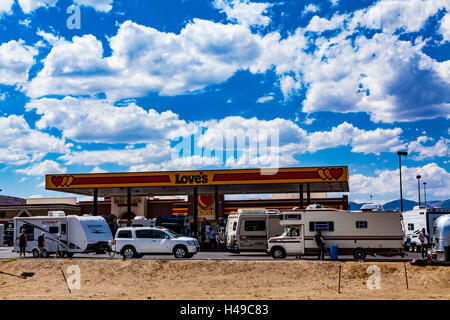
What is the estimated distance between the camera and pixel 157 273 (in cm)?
2473

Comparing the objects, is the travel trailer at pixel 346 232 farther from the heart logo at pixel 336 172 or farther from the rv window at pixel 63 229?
the rv window at pixel 63 229

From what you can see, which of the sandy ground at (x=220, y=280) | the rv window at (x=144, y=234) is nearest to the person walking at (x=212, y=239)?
the rv window at (x=144, y=234)

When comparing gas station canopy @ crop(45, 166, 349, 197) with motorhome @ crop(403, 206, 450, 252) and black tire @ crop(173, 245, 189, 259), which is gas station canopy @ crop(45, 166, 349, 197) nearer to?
motorhome @ crop(403, 206, 450, 252)

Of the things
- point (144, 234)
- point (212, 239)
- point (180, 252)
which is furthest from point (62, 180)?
point (180, 252)

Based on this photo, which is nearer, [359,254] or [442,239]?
[442,239]

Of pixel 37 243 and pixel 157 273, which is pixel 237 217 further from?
pixel 37 243

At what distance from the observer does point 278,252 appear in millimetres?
27594

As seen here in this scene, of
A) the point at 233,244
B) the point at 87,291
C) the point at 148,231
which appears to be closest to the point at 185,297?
the point at 87,291

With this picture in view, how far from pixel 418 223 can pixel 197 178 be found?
16611 millimetres

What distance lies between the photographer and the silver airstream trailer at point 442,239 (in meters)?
25.2

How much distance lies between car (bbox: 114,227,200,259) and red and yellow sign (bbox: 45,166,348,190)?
11071mm

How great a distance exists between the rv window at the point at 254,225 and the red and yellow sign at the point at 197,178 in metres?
7.28

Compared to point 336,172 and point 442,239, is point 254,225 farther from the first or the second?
point 442,239

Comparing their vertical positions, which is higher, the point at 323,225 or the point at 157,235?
the point at 323,225
